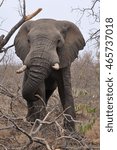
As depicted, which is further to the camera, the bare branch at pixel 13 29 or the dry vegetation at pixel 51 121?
the bare branch at pixel 13 29

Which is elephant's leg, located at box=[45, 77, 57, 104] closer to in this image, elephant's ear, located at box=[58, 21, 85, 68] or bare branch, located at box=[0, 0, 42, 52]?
elephant's ear, located at box=[58, 21, 85, 68]

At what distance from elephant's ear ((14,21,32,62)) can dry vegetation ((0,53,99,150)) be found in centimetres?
42

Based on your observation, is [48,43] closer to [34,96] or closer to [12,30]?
[34,96]

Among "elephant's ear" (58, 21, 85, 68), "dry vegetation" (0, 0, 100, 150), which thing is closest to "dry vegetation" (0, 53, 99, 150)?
"dry vegetation" (0, 0, 100, 150)

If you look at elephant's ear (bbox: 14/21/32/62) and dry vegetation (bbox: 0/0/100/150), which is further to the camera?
elephant's ear (bbox: 14/21/32/62)

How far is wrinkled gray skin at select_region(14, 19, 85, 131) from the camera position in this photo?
632 cm

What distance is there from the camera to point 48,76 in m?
6.88

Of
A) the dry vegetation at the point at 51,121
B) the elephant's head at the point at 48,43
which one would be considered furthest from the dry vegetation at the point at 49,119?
the elephant's head at the point at 48,43

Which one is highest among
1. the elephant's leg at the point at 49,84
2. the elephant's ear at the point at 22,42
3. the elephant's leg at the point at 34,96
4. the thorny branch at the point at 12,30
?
the thorny branch at the point at 12,30

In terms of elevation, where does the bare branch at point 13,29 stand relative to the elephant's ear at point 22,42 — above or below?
above

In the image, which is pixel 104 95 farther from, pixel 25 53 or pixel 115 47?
pixel 25 53

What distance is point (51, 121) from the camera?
5512 millimetres

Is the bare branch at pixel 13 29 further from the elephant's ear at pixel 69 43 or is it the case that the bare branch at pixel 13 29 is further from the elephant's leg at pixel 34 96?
the elephant's ear at pixel 69 43

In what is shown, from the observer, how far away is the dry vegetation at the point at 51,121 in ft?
14.9
